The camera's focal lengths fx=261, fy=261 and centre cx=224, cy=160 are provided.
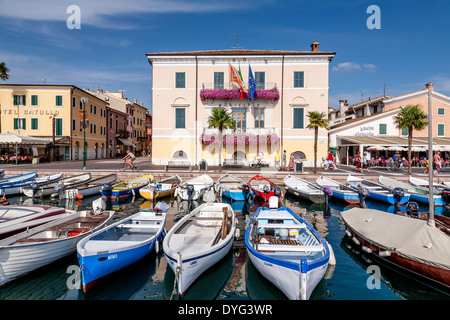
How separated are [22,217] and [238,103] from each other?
23842 mm

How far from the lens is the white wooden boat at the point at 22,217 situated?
832 centimetres

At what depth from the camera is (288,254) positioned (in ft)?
23.5

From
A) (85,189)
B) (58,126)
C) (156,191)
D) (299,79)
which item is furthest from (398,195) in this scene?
(58,126)

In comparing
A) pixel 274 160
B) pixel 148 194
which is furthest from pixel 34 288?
pixel 274 160

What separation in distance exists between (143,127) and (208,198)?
206 ft

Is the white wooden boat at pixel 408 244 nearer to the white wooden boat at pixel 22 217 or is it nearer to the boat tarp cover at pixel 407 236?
the boat tarp cover at pixel 407 236

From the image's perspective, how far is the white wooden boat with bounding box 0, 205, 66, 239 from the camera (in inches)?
328

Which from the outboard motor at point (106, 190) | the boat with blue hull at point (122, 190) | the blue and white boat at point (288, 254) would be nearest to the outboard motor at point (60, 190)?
the boat with blue hull at point (122, 190)

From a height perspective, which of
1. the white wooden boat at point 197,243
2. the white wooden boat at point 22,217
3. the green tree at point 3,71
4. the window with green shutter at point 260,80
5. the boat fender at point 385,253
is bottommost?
the boat fender at point 385,253

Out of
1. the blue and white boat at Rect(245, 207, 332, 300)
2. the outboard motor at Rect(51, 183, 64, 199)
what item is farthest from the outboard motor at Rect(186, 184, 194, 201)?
the outboard motor at Rect(51, 183, 64, 199)

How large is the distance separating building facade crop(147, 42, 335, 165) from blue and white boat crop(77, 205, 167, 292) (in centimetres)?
2016

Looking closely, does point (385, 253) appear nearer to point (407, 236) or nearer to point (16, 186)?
point (407, 236)

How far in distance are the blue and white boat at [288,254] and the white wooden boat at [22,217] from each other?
7359 millimetres

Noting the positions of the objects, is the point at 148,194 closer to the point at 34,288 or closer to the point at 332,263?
the point at 34,288
